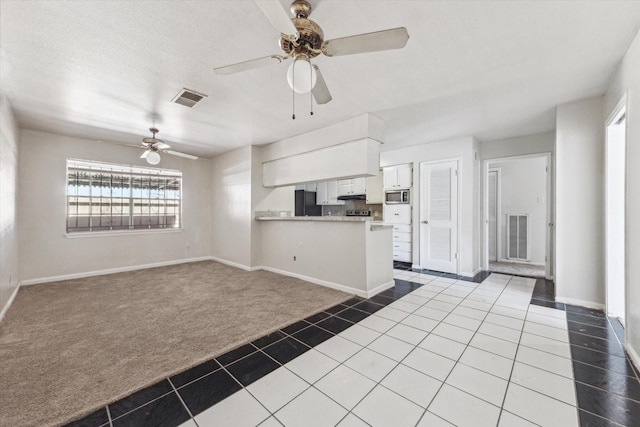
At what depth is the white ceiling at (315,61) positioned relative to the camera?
1712 millimetres

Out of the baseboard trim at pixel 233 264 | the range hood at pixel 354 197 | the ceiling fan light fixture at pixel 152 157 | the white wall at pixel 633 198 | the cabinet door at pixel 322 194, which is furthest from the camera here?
the cabinet door at pixel 322 194

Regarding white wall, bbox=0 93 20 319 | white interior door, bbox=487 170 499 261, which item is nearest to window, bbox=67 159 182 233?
white wall, bbox=0 93 20 319

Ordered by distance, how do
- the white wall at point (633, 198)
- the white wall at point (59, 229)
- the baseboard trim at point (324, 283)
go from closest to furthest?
1. the white wall at point (633, 198)
2. the baseboard trim at point (324, 283)
3. the white wall at point (59, 229)

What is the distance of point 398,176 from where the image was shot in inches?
218

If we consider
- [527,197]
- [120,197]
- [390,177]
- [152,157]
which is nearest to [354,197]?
[390,177]

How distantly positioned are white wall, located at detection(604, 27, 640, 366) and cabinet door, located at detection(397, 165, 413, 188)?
327 centimetres

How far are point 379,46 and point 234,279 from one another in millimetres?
4060

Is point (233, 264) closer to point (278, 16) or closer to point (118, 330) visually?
point (118, 330)

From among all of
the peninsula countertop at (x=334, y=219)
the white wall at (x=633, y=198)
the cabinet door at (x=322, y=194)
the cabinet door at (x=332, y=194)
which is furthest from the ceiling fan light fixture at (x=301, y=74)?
the cabinet door at (x=322, y=194)

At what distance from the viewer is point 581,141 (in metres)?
3.12

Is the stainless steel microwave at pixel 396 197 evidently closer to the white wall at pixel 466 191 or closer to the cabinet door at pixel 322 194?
the white wall at pixel 466 191

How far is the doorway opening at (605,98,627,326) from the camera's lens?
8.96 feet

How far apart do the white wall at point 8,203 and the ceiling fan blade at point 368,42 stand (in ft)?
12.4

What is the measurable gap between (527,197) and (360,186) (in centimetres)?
374
